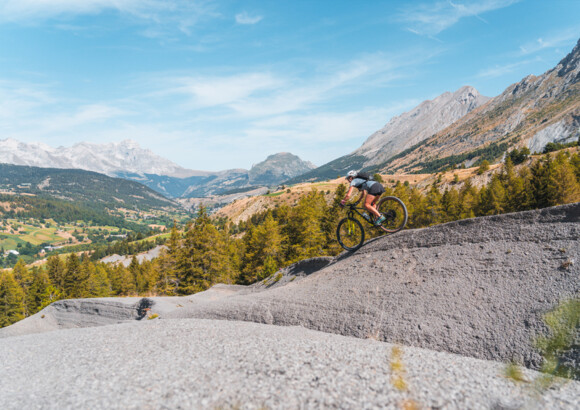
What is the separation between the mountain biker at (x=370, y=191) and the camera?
1427cm

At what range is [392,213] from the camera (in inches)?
602

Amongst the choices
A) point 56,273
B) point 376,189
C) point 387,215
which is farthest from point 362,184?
point 56,273

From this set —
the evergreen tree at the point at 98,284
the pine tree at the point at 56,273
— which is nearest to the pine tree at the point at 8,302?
the pine tree at the point at 56,273

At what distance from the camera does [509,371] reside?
21.7ft

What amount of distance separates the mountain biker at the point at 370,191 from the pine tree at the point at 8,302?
77.5m

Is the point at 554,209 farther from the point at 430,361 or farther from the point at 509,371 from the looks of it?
the point at 430,361

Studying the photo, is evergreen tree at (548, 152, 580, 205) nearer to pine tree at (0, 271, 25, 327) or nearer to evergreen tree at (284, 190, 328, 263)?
evergreen tree at (284, 190, 328, 263)

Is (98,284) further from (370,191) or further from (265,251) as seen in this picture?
(370,191)

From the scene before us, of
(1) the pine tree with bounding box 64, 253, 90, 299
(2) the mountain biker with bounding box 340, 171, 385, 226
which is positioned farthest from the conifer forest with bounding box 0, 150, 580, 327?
(2) the mountain biker with bounding box 340, 171, 385, 226

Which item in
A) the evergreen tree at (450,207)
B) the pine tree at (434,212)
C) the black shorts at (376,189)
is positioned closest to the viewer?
the black shorts at (376,189)

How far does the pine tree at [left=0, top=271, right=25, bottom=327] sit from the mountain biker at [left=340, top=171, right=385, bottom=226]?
77.5m

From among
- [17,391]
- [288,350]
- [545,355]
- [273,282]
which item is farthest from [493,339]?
[273,282]

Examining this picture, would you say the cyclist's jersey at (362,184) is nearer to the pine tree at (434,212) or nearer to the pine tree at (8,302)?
the pine tree at (434,212)

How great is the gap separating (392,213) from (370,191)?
208cm
